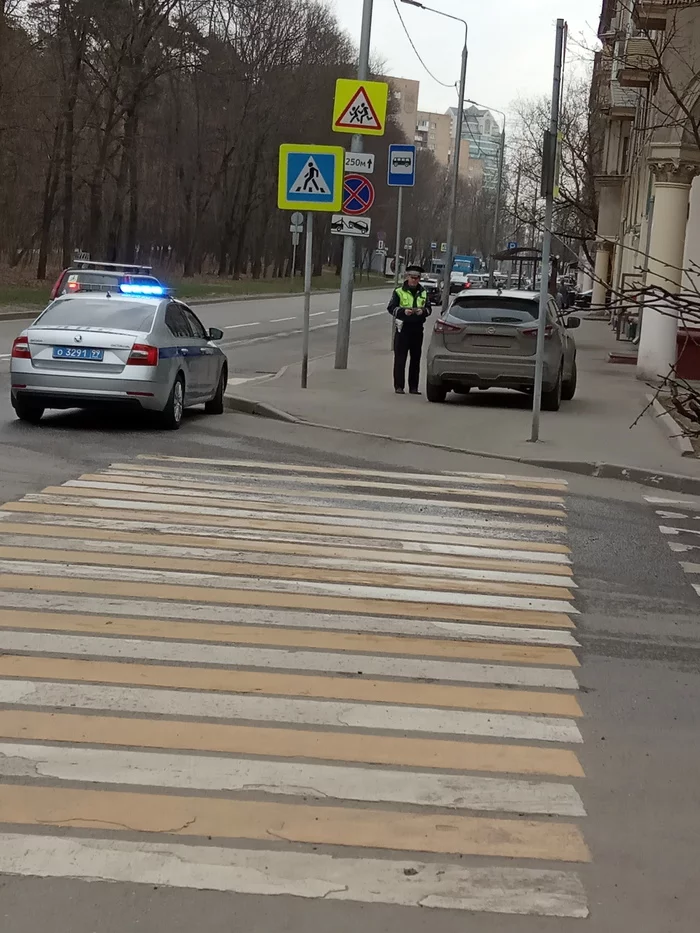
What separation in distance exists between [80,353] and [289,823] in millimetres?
10246

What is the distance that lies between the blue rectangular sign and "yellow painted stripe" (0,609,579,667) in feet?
64.3

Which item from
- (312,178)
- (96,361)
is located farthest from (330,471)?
(312,178)

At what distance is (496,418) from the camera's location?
16750 millimetres

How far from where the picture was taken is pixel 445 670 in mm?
5984

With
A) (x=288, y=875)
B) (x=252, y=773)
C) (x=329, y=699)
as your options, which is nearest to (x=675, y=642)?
(x=329, y=699)

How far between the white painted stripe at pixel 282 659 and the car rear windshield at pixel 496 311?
1229 cm

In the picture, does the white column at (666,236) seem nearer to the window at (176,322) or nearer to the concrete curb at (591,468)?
the concrete curb at (591,468)

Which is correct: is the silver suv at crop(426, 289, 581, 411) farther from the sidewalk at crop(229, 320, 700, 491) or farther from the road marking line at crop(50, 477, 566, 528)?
the road marking line at crop(50, 477, 566, 528)

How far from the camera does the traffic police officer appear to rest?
19.0m

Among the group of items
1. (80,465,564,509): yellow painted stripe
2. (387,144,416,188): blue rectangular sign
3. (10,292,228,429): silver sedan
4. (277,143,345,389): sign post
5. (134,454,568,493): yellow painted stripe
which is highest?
(387,144,416,188): blue rectangular sign

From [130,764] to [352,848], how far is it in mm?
957

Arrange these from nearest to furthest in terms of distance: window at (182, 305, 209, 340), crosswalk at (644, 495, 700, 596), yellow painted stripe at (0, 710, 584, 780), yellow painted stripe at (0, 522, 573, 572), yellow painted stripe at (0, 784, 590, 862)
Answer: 1. yellow painted stripe at (0, 784, 590, 862)
2. yellow painted stripe at (0, 710, 584, 780)
3. yellow painted stripe at (0, 522, 573, 572)
4. crosswalk at (644, 495, 700, 596)
5. window at (182, 305, 209, 340)

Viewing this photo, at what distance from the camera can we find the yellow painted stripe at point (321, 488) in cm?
1063

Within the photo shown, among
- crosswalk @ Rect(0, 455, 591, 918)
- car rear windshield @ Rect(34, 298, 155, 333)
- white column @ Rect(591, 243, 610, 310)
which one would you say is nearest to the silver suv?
car rear windshield @ Rect(34, 298, 155, 333)
